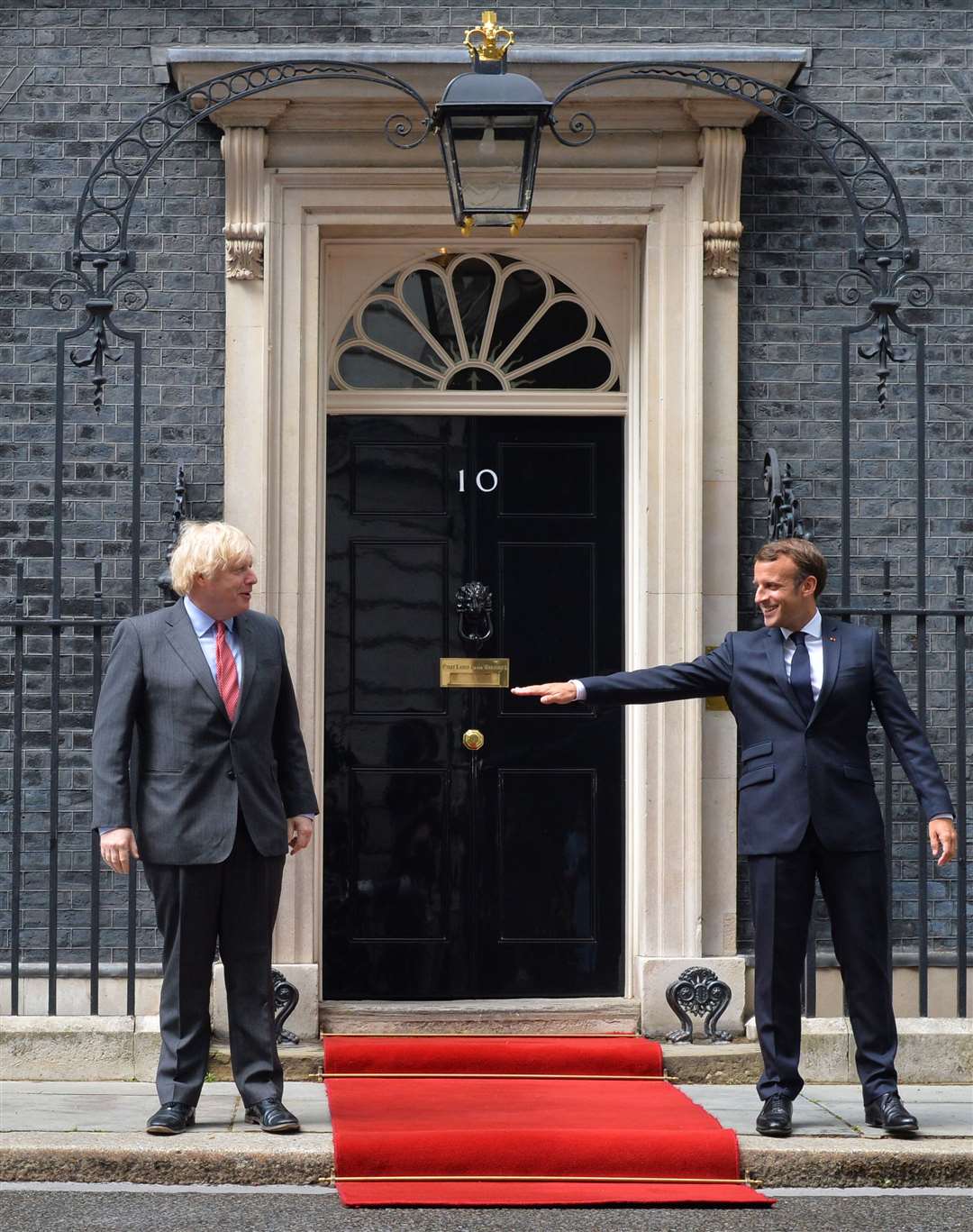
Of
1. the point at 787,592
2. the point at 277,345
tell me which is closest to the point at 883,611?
the point at 787,592

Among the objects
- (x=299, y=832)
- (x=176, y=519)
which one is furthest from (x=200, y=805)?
(x=176, y=519)

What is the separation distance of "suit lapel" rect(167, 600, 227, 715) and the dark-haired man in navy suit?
0.98 m

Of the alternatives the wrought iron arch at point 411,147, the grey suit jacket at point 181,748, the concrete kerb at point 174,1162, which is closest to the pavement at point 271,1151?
the concrete kerb at point 174,1162

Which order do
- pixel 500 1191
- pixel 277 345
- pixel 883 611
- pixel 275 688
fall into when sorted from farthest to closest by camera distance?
1. pixel 277 345
2. pixel 883 611
3. pixel 275 688
4. pixel 500 1191

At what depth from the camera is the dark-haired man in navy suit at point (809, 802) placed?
6059 mm

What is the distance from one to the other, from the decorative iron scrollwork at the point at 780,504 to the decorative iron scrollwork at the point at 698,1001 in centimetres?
183

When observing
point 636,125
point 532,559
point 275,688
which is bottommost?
point 275,688

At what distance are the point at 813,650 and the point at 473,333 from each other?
106 inches

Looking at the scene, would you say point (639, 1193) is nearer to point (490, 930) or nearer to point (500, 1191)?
point (500, 1191)

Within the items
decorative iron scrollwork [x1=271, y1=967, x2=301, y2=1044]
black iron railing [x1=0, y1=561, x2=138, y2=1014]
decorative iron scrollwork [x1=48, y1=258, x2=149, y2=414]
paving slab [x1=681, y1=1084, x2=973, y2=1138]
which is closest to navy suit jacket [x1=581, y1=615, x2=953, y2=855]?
paving slab [x1=681, y1=1084, x2=973, y2=1138]

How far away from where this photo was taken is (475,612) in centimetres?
809

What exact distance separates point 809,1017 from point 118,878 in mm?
2900

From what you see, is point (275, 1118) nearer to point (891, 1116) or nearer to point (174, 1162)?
point (174, 1162)

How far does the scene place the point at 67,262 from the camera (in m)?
7.12
